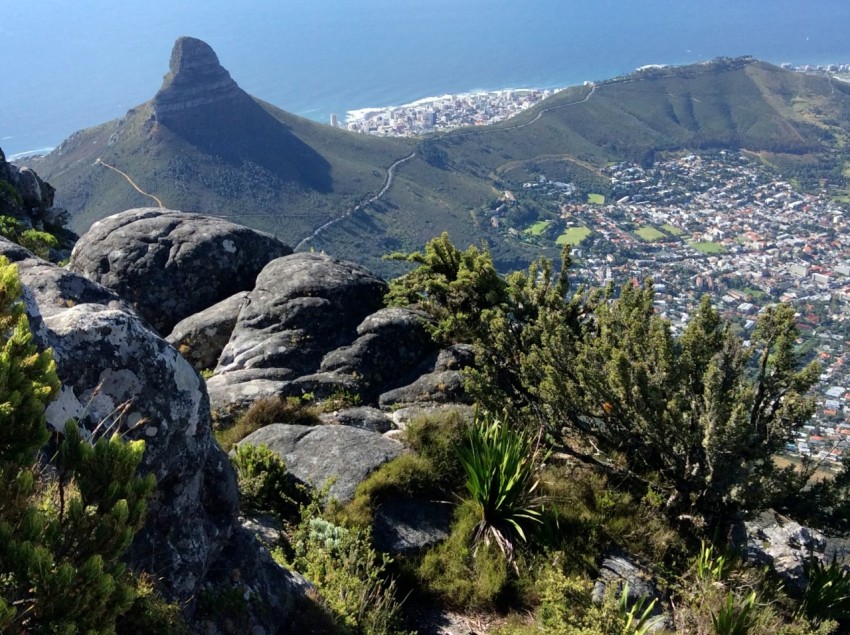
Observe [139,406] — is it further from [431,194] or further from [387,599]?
[431,194]

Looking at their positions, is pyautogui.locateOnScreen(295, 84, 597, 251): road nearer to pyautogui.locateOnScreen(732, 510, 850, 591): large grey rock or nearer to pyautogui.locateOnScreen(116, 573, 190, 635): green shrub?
pyautogui.locateOnScreen(732, 510, 850, 591): large grey rock

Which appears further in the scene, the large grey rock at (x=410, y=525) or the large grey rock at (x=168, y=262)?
the large grey rock at (x=168, y=262)

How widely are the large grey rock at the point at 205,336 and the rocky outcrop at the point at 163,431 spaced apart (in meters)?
5.45

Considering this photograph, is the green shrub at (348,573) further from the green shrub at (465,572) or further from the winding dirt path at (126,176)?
the winding dirt path at (126,176)

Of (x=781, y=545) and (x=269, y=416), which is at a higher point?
(x=269, y=416)

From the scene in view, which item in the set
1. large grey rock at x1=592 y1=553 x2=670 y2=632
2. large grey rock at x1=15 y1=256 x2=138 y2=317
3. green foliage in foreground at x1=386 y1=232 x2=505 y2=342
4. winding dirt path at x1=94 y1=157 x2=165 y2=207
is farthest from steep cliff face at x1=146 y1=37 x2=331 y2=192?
large grey rock at x1=592 y1=553 x2=670 y2=632

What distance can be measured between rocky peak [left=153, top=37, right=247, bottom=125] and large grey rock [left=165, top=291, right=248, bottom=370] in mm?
103522

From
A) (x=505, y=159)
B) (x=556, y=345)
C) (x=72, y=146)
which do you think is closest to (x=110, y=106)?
(x=72, y=146)

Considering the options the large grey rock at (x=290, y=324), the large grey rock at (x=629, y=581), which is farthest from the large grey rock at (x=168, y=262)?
the large grey rock at (x=629, y=581)

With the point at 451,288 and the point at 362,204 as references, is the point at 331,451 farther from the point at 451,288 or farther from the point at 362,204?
the point at 362,204

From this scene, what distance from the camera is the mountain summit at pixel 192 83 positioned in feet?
→ 336

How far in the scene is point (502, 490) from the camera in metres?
6.18

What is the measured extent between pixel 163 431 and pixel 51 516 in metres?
1.48

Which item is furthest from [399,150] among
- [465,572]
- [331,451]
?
[465,572]
